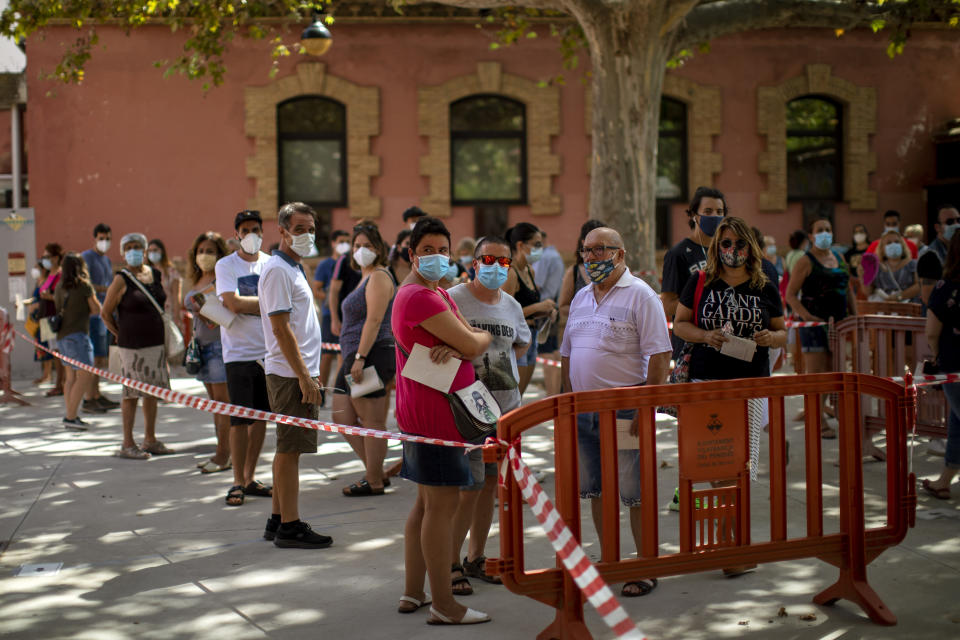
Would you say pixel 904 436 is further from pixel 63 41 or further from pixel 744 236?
pixel 63 41

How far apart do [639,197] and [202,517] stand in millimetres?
7052

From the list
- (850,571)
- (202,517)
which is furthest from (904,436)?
(202,517)

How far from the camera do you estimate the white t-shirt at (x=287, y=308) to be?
600 centimetres

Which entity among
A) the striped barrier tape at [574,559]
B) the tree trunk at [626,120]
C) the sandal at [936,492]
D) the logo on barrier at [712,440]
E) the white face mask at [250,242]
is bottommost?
the sandal at [936,492]

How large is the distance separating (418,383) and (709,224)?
2.65 m

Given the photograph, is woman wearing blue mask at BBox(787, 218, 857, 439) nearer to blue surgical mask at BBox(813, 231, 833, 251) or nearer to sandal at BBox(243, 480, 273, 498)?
blue surgical mask at BBox(813, 231, 833, 251)

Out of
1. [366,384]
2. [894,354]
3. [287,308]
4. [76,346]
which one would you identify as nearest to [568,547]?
[287,308]

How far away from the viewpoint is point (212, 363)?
8.36 metres

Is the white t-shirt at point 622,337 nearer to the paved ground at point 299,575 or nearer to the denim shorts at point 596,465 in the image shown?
the denim shorts at point 596,465

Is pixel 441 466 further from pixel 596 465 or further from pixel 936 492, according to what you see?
pixel 936 492

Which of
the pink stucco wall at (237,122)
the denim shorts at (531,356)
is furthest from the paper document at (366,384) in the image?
the pink stucco wall at (237,122)

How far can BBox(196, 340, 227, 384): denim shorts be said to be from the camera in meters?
8.32

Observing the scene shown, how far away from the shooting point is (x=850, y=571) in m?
4.96

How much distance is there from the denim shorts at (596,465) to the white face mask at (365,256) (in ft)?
8.29
